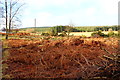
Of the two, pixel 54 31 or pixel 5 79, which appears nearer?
pixel 5 79

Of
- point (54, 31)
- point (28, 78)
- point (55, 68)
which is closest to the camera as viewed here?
point (28, 78)

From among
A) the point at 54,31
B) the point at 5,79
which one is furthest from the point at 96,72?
the point at 54,31

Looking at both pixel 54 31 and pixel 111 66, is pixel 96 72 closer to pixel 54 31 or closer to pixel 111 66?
pixel 111 66

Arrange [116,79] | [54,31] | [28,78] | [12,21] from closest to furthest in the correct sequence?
[116,79], [28,78], [12,21], [54,31]

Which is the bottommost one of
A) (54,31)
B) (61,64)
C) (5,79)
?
(5,79)

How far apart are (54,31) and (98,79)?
489 inches

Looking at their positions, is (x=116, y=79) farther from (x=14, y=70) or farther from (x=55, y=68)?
(x=14, y=70)

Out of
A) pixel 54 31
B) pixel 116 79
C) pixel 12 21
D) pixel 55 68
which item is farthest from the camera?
pixel 54 31

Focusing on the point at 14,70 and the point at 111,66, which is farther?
the point at 14,70

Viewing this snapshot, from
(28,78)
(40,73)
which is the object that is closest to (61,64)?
(40,73)

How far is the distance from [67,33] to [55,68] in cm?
1037

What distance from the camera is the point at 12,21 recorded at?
1188 centimetres

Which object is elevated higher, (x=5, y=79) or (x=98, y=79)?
(x=98, y=79)

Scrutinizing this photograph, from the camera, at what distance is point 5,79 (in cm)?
205
